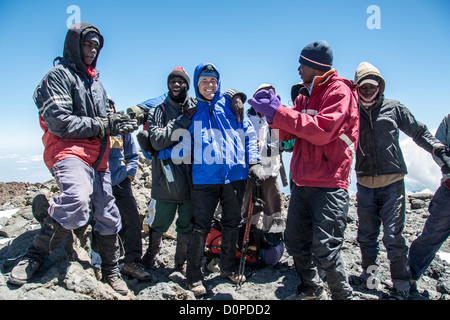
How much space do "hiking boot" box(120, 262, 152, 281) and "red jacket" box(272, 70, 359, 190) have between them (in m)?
2.65

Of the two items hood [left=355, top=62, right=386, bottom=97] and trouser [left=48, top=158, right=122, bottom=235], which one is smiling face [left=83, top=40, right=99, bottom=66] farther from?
hood [left=355, top=62, right=386, bottom=97]

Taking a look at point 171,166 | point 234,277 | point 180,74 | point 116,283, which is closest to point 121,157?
point 171,166

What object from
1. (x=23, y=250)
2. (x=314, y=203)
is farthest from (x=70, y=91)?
(x=314, y=203)

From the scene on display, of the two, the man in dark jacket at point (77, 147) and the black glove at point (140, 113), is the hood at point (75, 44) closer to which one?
the man in dark jacket at point (77, 147)

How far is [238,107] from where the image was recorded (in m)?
4.41

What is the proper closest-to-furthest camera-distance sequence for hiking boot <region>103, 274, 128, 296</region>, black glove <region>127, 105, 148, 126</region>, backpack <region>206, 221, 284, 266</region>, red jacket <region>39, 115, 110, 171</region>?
red jacket <region>39, 115, 110, 171</region>
hiking boot <region>103, 274, 128, 296</region>
black glove <region>127, 105, 148, 126</region>
backpack <region>206, 221, 284, 266</region>

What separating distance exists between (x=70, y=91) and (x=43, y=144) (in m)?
0.74

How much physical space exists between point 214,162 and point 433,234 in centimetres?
350

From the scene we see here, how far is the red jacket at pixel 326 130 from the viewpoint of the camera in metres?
3.22

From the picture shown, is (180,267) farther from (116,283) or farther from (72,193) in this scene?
(72,193)

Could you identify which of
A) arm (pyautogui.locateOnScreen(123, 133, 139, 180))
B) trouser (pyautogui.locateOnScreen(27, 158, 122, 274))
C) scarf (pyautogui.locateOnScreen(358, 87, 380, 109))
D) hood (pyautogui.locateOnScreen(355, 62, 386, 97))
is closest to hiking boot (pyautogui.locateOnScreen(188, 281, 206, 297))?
trouser (pyautogui.locateOnScreen(27, 158, 122, 274))

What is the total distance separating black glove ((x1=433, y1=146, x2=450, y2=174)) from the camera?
440cm

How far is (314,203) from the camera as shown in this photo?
11.4ft

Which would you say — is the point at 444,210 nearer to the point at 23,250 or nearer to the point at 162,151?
the point at 162,151
